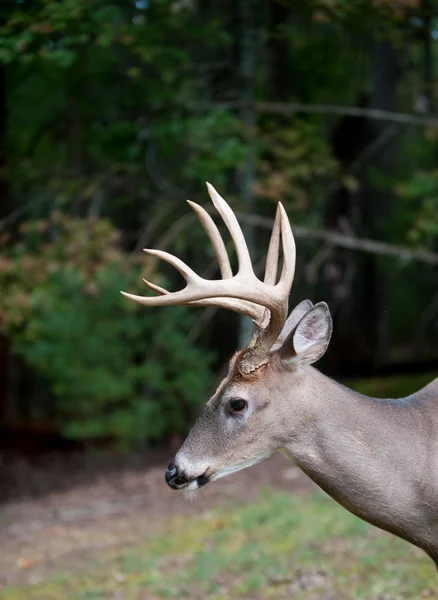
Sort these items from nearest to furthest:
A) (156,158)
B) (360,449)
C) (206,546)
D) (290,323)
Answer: (360,449)
(290,323)
(206,546)
(156,158)

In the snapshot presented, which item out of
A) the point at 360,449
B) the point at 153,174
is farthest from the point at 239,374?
the point at 153,174

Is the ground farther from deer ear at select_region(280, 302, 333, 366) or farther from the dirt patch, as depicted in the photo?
deer ear at select_region(280, 302, 333, 366)

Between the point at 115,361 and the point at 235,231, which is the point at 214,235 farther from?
the point at 115,361

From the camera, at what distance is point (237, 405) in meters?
3.94

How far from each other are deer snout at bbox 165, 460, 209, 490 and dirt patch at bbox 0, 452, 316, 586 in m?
3.88

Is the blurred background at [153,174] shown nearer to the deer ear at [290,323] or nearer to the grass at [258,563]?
the grass at [258,563]

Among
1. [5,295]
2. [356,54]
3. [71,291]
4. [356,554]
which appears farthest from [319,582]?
[356,54]

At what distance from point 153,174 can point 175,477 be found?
6.74m

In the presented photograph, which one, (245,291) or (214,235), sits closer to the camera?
(245,291)

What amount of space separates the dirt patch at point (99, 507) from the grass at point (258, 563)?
379mm

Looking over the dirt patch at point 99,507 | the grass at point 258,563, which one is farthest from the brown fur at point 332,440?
the dirt patch at point 99,507

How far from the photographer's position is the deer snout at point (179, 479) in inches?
154

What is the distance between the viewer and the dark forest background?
29.3 feet

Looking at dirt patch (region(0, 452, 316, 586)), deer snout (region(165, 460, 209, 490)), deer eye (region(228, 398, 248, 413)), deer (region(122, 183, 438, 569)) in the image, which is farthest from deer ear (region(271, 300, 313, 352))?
dirt patch (region(0, 452, 316, 586))
